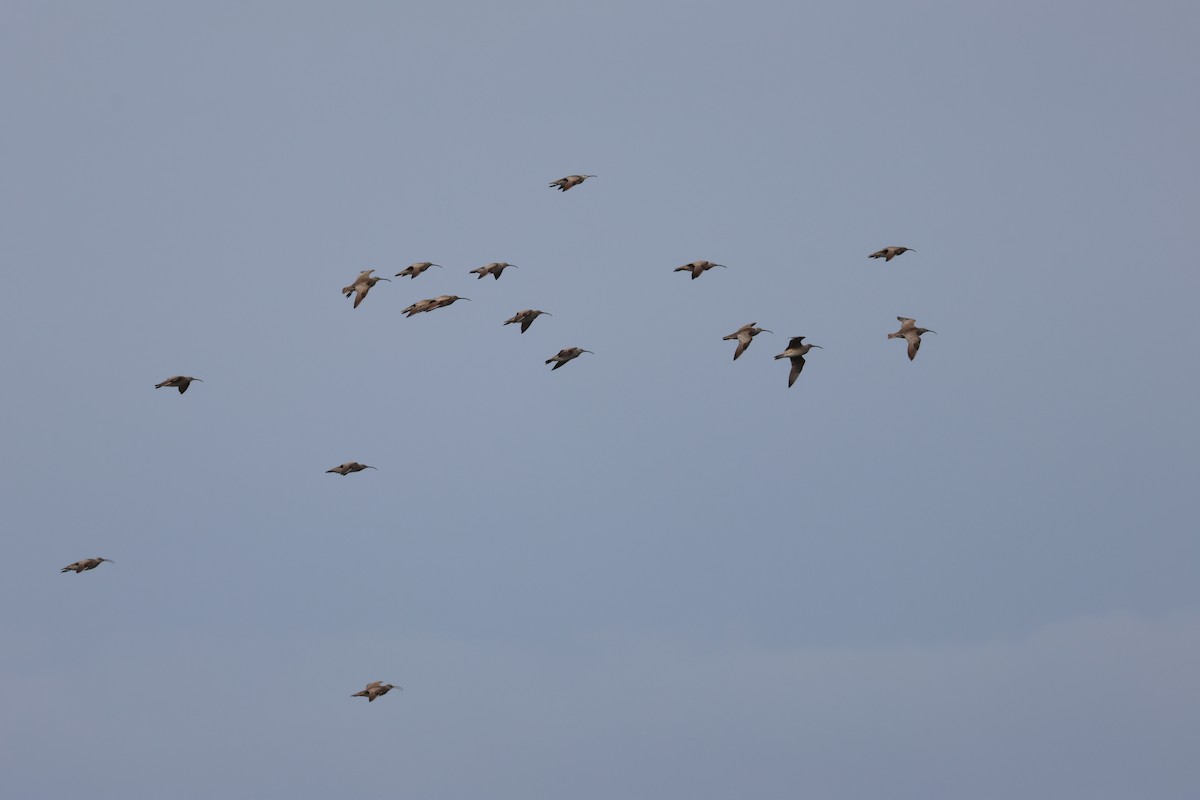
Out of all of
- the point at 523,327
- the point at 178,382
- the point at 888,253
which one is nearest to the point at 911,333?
the point at 888,253

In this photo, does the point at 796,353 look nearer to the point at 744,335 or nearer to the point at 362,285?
the point at 744,335

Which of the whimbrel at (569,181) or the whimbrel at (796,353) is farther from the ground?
the whimbrel at (569,181)

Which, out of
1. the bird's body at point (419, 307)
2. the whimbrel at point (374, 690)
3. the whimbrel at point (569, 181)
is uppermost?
the whimbrel at point (569, 181)

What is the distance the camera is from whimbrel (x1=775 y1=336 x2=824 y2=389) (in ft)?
283

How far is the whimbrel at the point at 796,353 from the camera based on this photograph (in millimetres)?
86312

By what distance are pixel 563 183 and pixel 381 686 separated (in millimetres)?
30127

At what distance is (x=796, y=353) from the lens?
86875 mm

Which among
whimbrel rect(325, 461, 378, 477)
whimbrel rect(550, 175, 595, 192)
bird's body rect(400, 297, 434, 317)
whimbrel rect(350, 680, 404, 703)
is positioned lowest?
whimbrel rect(350, 680, 404, 703)

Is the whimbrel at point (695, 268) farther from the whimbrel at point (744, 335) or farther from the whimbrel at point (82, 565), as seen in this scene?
the whimbrel at point (82, 565)

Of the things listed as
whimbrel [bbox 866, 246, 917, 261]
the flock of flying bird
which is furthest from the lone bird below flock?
whimbrel [bbox 866, 246, 917, 261]

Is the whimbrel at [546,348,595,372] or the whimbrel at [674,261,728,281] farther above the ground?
the whimbrel at [674,261,728,281]

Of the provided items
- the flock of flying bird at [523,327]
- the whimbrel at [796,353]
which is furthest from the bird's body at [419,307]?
the whimbrel at [796,353]

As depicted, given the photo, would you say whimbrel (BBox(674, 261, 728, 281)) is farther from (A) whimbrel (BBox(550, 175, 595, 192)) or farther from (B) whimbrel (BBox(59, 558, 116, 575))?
(B) whimbrel (BBox(59, 558, 116, 575))

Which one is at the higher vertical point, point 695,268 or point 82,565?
point 695,268
